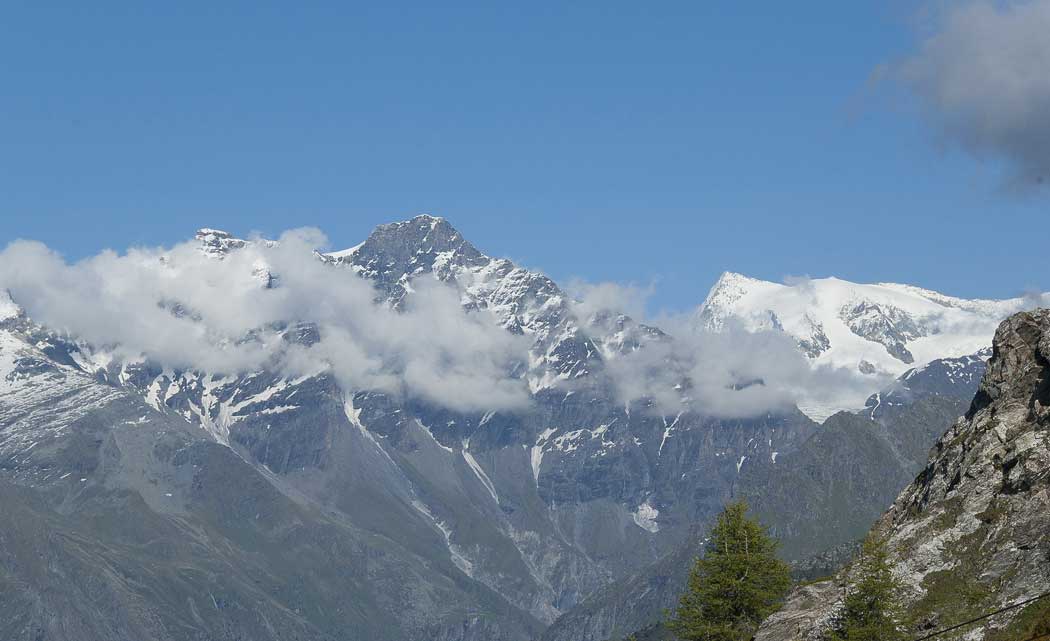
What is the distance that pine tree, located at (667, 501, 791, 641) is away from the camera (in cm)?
10400

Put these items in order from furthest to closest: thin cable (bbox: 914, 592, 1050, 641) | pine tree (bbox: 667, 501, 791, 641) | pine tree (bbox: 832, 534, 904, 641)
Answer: pine tree (bbox: 667, 501, 791, 641) → pine tree (bbox: 832, 534, 904, 641) → thin cable (bbox: 914, 592, 1050, 641)

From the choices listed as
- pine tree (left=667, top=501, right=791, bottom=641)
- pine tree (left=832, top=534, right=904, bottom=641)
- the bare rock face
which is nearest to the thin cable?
the bare rock face

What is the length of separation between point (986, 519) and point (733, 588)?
19925 millimetres

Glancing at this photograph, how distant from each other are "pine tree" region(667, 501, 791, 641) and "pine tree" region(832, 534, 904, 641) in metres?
17.5

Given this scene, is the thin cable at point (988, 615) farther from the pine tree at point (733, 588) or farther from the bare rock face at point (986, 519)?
the pine tree at point (733, 588)

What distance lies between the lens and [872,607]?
8412cm

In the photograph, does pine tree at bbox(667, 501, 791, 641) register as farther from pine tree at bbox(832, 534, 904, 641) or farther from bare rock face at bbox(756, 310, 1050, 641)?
pine tree at bbox(832, 534, 904, 641)

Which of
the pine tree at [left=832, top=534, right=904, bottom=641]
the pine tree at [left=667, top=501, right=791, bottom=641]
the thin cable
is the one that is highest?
the pine tree at [left=667, top=501, right=791, bottom=641]

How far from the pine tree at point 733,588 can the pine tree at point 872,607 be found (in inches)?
689

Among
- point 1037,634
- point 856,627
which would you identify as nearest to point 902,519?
point 856,627

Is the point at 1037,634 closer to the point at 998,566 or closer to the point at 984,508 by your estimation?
the point at 998,566

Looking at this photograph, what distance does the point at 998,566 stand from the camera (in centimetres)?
8719

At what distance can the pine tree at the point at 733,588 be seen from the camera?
341 ft

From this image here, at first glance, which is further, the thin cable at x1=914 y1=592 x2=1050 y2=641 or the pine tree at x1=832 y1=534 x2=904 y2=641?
the pine tree at x1=832 y1=534 x2=904 y2=641
